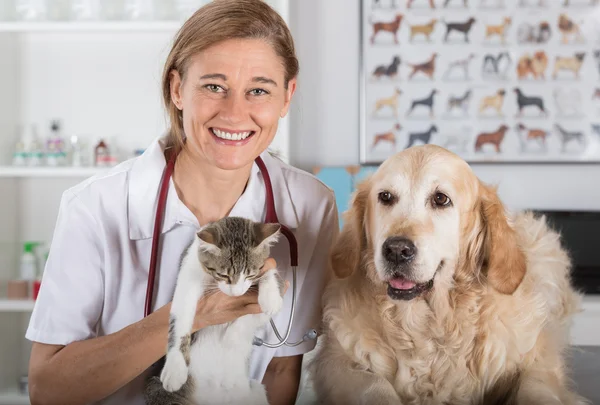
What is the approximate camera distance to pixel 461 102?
11.5 ft

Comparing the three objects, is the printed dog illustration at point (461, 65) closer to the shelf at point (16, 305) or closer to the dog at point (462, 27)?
the dog at point (462, 27)

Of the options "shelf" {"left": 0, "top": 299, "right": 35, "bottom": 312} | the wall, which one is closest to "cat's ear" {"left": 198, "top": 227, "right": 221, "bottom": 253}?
"shelf" {"left": 0, "top": 299, "right": 35, "bottom": 312}

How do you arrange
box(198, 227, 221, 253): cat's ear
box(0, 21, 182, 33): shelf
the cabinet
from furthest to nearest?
the cabinet → box(0, 21, 182, 33): shelf → box(198, 227, 221, 253): cat's ear

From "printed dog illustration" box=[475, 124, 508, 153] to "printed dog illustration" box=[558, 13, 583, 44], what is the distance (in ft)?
1.91

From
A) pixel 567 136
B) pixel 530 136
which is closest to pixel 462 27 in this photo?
pixel 530 136

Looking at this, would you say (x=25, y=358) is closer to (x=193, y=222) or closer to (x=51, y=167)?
(x=51, y=167)

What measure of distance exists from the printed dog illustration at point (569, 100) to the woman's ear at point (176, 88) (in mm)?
2950

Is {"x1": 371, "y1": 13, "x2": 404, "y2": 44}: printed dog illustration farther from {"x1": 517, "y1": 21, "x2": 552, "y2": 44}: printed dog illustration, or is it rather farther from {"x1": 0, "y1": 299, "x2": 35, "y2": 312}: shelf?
{"x1": 0, "y1": 299, "x2": 35, "y2": 312}: shelf

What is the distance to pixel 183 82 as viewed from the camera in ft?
3.28

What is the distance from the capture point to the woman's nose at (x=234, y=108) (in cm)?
93

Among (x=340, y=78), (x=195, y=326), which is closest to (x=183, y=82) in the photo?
(x=195, y=326)

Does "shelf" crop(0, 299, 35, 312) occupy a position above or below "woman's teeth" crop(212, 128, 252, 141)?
below

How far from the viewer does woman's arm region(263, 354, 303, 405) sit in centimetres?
123

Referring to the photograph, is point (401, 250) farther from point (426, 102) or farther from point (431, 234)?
point (426, 102)
